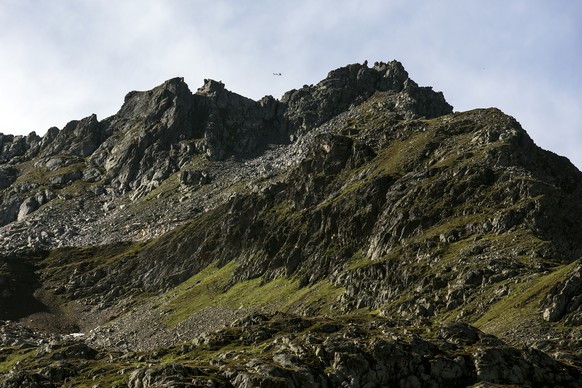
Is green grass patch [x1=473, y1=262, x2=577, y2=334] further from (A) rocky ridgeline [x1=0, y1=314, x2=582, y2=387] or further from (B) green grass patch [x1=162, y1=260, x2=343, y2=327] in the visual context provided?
(B) green grass patch [x1=162, y1=260, x2=343, y2=327]

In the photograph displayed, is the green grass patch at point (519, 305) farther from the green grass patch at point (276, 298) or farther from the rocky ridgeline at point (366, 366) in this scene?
the green grass patch at point (276, 298)

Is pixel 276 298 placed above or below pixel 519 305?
above

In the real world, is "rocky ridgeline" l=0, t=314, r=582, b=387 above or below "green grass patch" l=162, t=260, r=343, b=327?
below

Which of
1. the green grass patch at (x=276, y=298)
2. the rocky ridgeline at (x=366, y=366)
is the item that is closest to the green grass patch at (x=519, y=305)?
the rocky ridgeline at (x=366, y=366)

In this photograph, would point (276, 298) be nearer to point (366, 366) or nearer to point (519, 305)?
point (519, 305)

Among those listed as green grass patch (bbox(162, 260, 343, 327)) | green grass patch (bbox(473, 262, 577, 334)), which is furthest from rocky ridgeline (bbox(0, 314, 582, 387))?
green grass patch (bbox(162, 260, 343, 327))

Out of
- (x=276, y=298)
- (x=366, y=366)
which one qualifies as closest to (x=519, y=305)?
(x=366, y=366)

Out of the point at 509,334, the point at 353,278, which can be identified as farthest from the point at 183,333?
the point at 509,334

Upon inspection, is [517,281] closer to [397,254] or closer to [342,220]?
[397,254]

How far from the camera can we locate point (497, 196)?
541ft

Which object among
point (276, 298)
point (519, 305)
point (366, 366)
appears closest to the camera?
point (366, 366)

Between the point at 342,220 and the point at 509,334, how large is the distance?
88125mm

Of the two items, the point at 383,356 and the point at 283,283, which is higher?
the point at 283,283

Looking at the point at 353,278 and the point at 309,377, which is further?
the point at 353,278
